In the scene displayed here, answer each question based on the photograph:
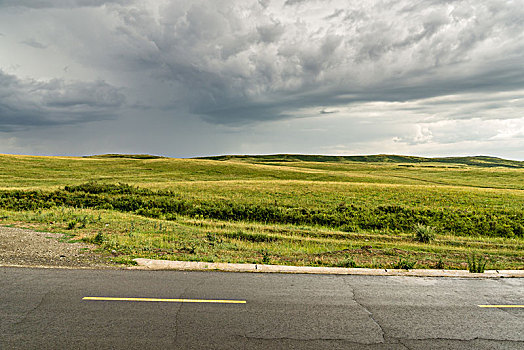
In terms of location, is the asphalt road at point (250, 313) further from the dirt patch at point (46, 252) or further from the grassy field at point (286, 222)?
the grassy field at point (286, 222)

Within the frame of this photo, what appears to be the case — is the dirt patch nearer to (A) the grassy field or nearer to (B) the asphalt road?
(A) the grassy field

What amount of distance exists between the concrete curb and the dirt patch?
162 centimetres

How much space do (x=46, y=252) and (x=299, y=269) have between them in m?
9.52

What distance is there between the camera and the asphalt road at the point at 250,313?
6652 millimetres

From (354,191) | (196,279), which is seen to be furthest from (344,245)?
(354,191)

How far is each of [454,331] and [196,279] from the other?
22.6 feet

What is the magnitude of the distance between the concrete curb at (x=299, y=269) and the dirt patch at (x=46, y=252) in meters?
1.62

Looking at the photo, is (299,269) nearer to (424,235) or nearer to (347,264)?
(347,264)

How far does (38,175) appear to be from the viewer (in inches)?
2084

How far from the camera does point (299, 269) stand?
12031 mm

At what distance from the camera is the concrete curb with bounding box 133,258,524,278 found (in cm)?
1167

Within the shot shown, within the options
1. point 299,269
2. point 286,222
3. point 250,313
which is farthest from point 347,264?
point 286,222

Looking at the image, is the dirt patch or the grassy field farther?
the grassy field

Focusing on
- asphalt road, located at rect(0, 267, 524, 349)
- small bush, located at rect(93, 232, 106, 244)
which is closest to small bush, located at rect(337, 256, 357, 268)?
asphalt road, located at rect(0, 267, 524, 349)
